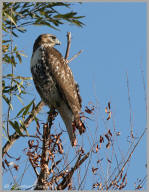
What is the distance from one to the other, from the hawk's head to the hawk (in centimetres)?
26

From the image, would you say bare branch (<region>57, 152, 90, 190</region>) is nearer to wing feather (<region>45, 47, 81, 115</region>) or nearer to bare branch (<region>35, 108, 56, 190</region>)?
bare branch (<region>35, 108, 56, 190</region>)

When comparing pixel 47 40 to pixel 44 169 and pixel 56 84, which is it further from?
pixel 44 169

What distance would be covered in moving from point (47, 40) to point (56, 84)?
79 cm

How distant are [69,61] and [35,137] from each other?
→ 5.46ft

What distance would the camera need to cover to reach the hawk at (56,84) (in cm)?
446

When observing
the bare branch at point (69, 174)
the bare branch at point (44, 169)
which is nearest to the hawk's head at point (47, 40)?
the bare branch at point (44, 169)

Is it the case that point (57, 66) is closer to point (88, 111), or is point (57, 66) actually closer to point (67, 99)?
point (67, 99)

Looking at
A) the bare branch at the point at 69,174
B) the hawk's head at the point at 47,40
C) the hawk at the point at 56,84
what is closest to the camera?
the bare branch at the point at 69,174

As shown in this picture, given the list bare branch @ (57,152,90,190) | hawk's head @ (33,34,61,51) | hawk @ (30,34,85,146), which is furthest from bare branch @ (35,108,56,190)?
hawk's head @ (33,34,61,51)

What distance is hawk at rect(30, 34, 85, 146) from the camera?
4.46 m

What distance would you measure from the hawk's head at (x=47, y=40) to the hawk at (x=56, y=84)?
0.85 ft

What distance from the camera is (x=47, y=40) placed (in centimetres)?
502

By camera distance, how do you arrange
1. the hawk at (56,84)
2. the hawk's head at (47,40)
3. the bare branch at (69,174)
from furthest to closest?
the hawk's head at (47,40) → the hawk at (56,84) → the bare branch at (69,174)

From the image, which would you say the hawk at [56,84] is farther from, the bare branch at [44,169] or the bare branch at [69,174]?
the bare branch at [69,174]
